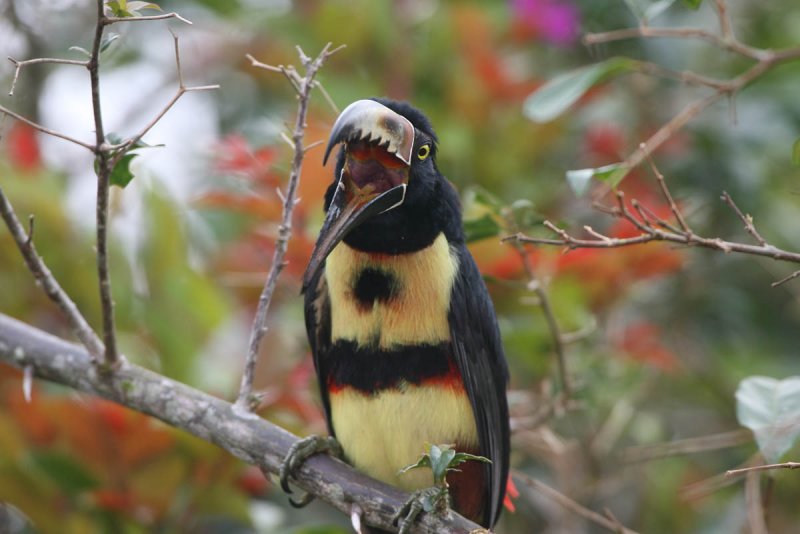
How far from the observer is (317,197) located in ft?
10.0

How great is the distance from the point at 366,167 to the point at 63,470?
1.20 metres

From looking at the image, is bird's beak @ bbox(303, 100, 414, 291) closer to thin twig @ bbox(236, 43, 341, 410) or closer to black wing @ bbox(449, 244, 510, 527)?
thin twig @ bbox(236, 43, 341, 410)

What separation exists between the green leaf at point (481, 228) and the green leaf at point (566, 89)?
1.01ft

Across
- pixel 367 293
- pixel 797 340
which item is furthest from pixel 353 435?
pixel 797 340

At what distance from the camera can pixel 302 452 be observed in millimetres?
2342

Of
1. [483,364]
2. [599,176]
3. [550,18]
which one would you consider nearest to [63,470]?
[483,364]

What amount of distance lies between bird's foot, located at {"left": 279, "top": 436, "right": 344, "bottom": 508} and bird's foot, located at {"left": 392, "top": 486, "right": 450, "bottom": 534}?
281 millimetres

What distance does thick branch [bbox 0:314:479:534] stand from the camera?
2.24m

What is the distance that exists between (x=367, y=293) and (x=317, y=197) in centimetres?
69

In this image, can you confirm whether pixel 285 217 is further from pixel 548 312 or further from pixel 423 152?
pixel 548 312

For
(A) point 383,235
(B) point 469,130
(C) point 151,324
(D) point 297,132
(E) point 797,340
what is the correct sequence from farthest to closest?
(E) point 797,340 < (B) point 469,130 < (C) point 151,324 < (A) point 383,235 < (D) point 297,132

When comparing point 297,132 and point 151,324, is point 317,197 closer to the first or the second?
point 151,324

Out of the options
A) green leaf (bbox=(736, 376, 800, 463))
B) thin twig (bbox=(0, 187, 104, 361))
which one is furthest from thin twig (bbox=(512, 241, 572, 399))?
thin twig (bbox=(0, 187, 104, 361))

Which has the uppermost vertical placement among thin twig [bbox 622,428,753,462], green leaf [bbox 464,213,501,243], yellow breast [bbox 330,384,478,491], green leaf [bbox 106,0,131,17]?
green leaf [bbox 106,0,131,17]
